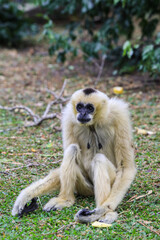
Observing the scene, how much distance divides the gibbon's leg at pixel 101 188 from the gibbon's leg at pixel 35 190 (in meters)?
0.58

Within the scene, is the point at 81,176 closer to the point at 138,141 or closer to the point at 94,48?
the point at 138,141

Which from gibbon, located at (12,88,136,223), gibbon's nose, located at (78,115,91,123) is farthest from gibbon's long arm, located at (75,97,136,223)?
gibbon's nose, located at (78,115,91,123)

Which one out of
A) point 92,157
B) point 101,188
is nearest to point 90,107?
point 92,157

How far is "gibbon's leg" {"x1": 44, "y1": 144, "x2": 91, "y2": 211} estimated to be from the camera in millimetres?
4824

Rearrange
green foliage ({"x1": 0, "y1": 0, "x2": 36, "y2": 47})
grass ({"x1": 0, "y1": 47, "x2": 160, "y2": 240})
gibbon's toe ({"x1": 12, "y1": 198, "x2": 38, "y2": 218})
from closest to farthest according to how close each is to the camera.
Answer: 1. grass ({"x1": 0, "y1": 47, "x2": 160, "y2": 240})
2. gibbon's toe ({"x1": 12, "y1": 198, "x2": 38, "y2": 218})
3. green foliage ({"x1": 0, "y1": 0, "x2": 36, "y2": 47})

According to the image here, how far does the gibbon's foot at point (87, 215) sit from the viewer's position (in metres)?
4.30

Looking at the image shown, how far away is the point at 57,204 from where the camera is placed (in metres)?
4.79

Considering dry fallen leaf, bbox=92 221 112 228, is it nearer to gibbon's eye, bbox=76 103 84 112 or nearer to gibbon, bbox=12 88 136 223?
gibbon, bbox=12 88 136 223

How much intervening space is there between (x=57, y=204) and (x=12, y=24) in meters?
11.3

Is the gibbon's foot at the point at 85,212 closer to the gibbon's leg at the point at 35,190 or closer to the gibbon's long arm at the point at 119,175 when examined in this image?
the gibbon's long arm at the point at 119,175

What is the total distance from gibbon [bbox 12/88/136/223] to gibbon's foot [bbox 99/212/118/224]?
0.20 m

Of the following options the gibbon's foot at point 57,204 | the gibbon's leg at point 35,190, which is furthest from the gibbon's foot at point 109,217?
the gibbon's leg at point 35,190

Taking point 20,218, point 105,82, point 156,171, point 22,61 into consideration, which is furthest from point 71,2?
point 20,218

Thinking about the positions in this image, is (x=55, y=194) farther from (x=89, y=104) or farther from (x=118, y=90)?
(x=118, y=90)
